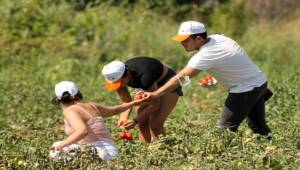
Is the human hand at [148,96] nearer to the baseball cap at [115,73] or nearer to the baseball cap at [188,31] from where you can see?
the baseball cap at [115,73]

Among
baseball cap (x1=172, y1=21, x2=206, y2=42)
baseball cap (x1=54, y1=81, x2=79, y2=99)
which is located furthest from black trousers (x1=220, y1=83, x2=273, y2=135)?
baseball cap (x1=54, y1=81, x2=79, y2=99)

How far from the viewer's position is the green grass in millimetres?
7164

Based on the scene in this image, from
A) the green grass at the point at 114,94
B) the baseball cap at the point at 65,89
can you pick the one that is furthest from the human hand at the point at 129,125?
the baseball cap at the point at 65,89

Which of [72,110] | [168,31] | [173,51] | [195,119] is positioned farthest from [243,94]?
[168,31]

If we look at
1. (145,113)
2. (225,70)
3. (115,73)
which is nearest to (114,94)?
(145,113)

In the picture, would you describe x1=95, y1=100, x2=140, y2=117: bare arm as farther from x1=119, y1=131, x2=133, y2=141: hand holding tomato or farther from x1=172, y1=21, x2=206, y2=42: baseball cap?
x1=172, y1=21, x2=206, y2=42: baseball cap

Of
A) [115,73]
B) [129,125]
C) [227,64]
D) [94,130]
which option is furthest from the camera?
[129,125]

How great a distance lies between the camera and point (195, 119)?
1041cm

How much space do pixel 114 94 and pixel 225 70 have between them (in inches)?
204

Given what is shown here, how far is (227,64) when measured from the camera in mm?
7871

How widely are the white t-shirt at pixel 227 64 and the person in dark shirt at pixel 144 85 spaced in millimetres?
605

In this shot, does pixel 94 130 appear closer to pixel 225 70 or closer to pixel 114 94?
pixel 225 70

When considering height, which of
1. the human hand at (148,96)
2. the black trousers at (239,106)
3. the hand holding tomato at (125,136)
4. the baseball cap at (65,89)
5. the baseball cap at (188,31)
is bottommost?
the black trousers at (239,106)

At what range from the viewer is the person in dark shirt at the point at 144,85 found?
26.5ft
